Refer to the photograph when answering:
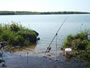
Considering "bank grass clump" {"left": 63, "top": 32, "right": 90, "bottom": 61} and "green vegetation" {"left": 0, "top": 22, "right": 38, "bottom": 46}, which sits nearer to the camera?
"bank grass clump" {"left": 63, "top": 32, "right": 90, "bottom": 61}

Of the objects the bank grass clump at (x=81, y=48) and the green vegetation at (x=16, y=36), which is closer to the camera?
the bank grass clump at (x=81, y=48)

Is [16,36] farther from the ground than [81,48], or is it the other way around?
[81,48]

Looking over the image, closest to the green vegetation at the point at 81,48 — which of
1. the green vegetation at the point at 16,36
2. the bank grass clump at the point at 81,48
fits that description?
the bank grass clump at the point at 81,48

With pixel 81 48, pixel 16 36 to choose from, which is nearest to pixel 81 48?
pixel 81 48

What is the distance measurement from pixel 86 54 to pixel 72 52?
2.67ft

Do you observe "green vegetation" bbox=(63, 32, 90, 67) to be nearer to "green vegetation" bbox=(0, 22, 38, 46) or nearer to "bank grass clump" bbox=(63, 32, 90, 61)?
"bank grass clump" bbox=(63, 32, 90, 61)

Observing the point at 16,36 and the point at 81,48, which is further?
the point at 16,36

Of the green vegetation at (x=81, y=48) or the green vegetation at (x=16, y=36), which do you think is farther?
the green vegetation at (x=16, y=36)

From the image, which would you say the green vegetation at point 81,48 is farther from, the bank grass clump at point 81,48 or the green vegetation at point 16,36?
the green vegetation at point 16,36

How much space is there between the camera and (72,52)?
9.96 metres

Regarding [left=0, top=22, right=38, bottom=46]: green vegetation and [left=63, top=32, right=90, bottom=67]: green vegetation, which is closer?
[left=63, top=32, right=90, bottom=67]: green vegetation

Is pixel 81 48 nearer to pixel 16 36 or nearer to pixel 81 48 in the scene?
pixel 81 48

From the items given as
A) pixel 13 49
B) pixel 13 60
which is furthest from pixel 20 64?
pixel 13 49

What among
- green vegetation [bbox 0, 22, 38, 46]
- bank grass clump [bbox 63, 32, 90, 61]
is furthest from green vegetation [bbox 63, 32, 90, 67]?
green vegetation [bbox 0, 22, 38, 46]
